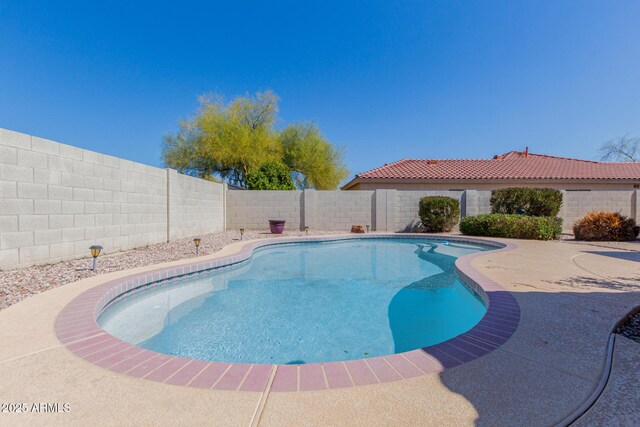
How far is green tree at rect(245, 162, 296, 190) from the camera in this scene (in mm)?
17125

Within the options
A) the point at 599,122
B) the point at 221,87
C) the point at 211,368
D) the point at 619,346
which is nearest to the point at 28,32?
the point at 221,87

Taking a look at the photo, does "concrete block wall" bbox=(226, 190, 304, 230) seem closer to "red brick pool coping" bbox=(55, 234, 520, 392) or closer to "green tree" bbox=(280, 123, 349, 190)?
"green tree" bbox=(280, 123, 349, 190)

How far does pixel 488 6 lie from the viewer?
10.2m

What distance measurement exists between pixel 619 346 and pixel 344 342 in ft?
8.40

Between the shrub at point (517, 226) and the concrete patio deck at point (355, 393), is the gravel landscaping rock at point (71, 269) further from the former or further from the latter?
the shrub at point (517, 226)

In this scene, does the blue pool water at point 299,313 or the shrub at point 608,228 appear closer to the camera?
the blue pool water at point 299,313

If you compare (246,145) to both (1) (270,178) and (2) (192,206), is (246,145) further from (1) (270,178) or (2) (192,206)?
(2) (192,206)

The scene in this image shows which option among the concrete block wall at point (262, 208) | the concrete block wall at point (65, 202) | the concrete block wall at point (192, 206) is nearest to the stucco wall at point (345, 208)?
the concrete block wall at point (262, 208)

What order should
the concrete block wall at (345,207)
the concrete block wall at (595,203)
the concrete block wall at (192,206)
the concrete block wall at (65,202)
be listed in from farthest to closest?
the concrete block wall at (345,207) → the concrete block wall at (595,203) → the concrete block wall at (192,206) → the concrete block wall at (65,202)

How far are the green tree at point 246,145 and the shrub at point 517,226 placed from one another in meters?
14.5

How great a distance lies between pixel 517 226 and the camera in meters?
11.5

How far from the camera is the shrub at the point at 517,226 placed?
36.6 ft

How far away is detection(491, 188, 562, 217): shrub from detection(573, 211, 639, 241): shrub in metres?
1.76

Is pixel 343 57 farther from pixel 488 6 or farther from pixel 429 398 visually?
pixel 429 398
